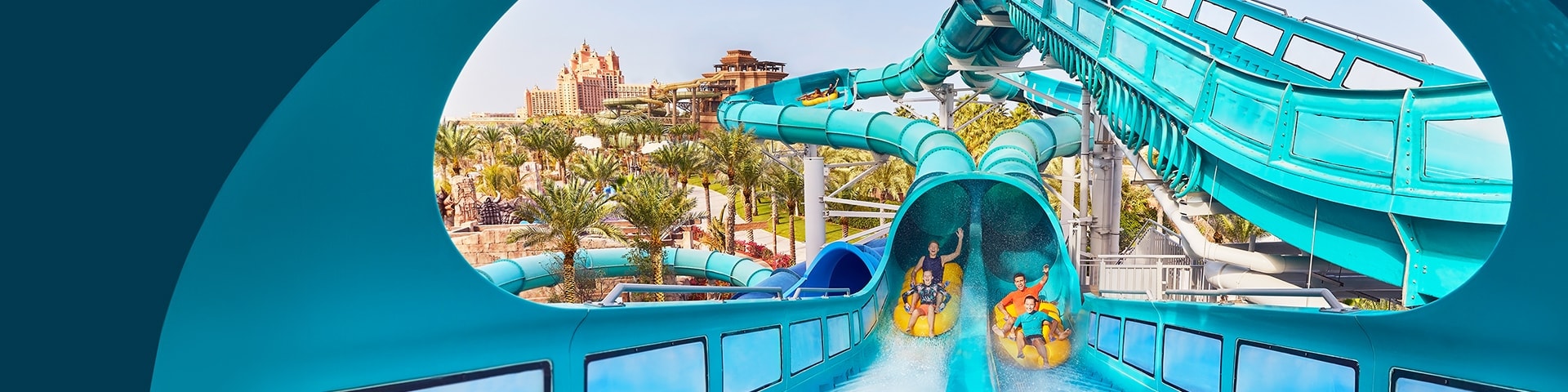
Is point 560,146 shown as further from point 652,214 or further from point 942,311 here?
point 942,311

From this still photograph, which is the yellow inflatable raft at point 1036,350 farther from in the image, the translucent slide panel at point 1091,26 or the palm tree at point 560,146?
the palm tree at point 560,146

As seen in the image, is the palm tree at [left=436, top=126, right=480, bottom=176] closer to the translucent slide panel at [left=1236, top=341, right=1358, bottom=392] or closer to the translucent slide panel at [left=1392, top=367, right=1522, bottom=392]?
the translucent slide panel at [left=1236, top=341, right=1358, bottom=392]

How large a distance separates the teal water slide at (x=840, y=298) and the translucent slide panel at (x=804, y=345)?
0.03m

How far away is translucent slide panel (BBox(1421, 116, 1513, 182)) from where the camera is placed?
4543mm

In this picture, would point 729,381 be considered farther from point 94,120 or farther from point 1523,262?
point 1523,262

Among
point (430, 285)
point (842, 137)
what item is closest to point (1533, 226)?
point (430, 285)

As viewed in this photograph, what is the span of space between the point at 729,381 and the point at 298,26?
125 inches

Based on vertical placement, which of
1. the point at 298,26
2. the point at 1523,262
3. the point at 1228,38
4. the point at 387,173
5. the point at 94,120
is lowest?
the point at 1523,262

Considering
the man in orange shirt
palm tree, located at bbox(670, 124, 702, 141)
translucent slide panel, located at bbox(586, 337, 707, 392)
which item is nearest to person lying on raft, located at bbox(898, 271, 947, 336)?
the man in orange shirt

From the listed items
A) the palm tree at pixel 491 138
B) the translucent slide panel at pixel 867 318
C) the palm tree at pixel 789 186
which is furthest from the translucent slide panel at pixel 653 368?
the palm tree at pixel 491 138

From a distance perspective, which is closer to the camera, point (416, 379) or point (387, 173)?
point (387, 173)

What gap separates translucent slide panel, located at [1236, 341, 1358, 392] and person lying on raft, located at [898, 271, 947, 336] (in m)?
4.27

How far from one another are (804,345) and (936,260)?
14.2 feet

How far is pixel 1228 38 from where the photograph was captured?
8.47 m
